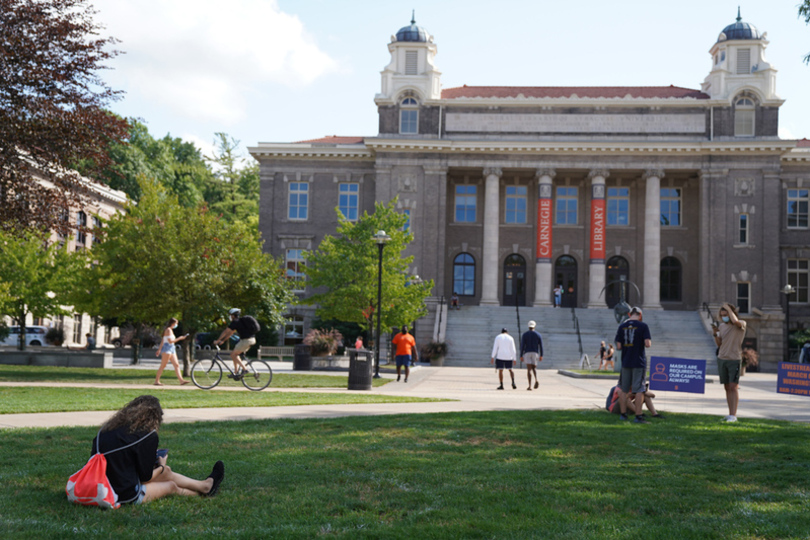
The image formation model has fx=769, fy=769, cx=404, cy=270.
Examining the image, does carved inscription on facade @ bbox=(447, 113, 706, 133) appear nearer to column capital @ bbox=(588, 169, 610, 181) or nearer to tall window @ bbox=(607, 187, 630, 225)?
column capital @ bbox=(588, 169, 610, 181)

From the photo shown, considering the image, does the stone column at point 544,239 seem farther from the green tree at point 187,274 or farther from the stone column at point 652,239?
the green tree at point 187,274

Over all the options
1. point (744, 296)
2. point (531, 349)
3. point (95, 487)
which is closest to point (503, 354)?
A: point (531, 349)

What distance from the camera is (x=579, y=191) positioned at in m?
53.0

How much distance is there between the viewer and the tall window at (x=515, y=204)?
53.1 metres

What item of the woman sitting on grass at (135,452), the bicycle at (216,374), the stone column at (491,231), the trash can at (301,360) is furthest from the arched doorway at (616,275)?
the woman sitting on grass at (135,452)

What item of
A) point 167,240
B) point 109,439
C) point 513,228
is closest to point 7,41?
point 167,240

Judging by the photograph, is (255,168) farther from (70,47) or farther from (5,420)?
(5,420)

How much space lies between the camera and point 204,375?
1934 cm

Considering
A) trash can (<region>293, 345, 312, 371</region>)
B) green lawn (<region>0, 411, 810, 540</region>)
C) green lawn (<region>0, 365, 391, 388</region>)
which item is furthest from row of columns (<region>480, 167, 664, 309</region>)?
green lawn (<region>0, 411, 810, 540</region>)

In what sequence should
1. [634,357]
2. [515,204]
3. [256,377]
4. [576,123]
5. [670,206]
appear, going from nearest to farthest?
1. [634,357]
2. [256,377]
3. [576,123]
4. [670,206]
5. [515,204]

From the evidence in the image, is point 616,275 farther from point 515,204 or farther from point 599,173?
point 515,204

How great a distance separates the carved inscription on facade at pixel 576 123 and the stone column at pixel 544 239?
3.20 metres

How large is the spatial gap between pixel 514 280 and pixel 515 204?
17.3 ft

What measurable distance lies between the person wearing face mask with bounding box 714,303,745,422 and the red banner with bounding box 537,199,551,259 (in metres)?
36.3
